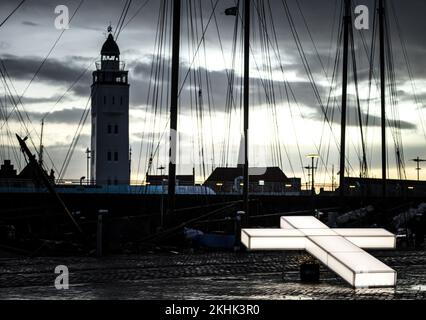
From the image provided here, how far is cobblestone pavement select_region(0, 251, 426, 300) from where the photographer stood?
1614cm

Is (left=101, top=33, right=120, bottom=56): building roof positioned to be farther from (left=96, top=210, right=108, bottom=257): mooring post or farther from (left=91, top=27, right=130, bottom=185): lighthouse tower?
(left=96, top=210, right=108, bottom=257): mooring post

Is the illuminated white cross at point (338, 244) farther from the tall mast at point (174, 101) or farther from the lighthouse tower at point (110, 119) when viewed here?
the lighthouse tower at point (110, 119)

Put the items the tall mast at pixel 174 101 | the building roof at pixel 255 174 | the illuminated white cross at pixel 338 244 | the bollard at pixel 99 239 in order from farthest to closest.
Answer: the building roof at pixel 255 174 → the tall mast at pixel 174 101 → the bollard at pixel 99 239 → the illuminated white cross at pixel 338 244

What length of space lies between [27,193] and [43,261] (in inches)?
1247

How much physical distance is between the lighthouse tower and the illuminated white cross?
10537 centimetres

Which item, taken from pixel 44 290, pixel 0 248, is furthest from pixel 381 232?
pixel 0 248

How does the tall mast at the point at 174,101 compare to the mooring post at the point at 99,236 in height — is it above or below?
above

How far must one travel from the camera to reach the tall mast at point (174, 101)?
32625 millimetres

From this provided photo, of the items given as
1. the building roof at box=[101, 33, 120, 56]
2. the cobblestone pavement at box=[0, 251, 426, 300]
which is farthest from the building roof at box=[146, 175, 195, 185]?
the cobblestone pavement at box=[0, 251, 426, 300]

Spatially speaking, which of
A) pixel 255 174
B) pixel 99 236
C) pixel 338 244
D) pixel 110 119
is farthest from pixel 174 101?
pixel 255 174

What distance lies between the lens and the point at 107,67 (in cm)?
12762

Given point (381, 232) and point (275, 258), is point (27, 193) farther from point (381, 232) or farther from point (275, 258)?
point (381, 232)

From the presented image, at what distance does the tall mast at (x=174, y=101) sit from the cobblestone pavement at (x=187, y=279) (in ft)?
14.6

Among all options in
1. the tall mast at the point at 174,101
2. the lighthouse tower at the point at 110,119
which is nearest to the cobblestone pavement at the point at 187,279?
the tall mast at the point at 174,101
